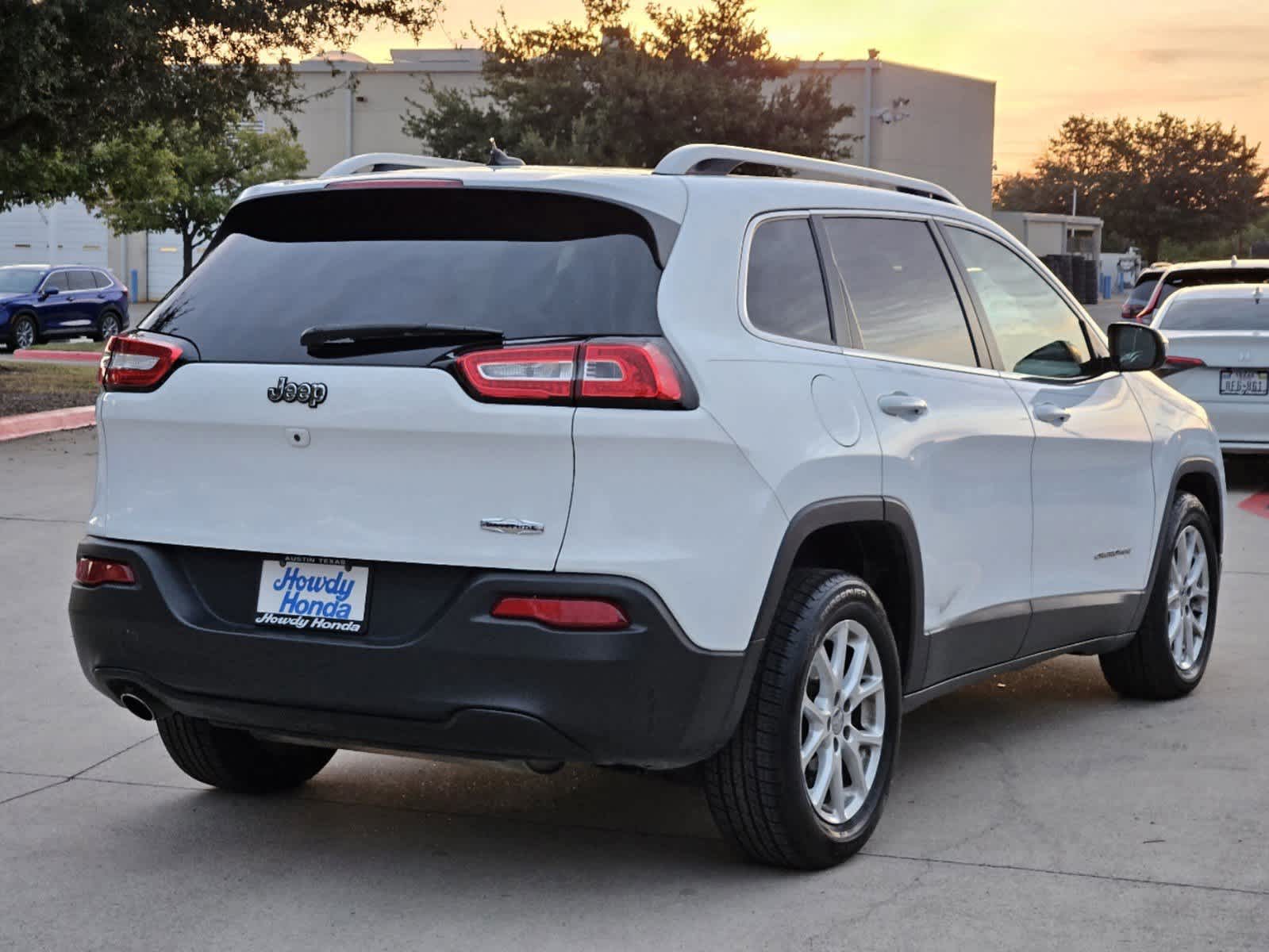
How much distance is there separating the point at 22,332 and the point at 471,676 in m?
30.7

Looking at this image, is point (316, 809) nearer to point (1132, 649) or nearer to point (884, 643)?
point (884, 643)

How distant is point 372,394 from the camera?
446 cm

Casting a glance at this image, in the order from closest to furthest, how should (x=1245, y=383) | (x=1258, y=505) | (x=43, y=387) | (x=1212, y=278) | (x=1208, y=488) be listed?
(x=1208, y=488) < (x=1258, y=505) < (x=1245, y=383) < (x=1212, y=278) < (x=43, y=387)

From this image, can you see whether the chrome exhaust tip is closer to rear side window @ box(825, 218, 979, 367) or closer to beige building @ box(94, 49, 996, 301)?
rear side window @ box(825, 218, 979, 367)

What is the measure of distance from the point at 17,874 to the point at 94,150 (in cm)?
2173

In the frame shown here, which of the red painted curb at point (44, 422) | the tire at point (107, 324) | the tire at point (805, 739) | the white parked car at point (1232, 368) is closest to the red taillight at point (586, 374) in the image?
the tire at point (805, 739)

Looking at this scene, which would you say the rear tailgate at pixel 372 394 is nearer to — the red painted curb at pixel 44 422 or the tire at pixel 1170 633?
the tire at pixel 1170 633

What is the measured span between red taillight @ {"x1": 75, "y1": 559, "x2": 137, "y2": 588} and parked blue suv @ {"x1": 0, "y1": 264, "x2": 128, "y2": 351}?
28.9m

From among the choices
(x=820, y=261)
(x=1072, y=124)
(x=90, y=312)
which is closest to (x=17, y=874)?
(x=820, y=261)

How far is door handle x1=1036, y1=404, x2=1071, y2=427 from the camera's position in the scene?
237 inches

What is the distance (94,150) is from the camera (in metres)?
25.1

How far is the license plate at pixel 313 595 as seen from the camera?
449cm

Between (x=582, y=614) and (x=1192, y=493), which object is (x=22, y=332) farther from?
(x=582, y=614)

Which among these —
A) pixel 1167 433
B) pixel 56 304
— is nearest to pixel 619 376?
pixel 1167 433
